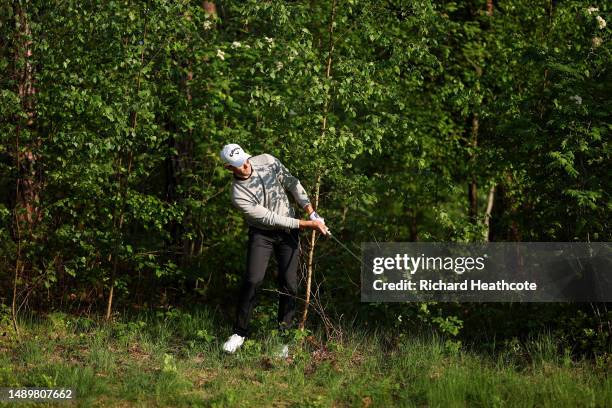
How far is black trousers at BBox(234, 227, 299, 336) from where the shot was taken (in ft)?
25.4

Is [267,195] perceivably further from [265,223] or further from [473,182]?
[473,182]

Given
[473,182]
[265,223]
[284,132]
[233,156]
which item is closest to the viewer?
[233,156]

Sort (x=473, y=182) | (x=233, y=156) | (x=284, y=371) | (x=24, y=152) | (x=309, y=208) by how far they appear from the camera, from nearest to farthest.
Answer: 1. (x=284, y=371)
2. (x=233, y=156)
3. (x=309, y=208)
4. (x=24, y=152)
5. (x=473, y=182)

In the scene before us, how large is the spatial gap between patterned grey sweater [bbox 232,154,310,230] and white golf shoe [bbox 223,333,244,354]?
102 centimetres

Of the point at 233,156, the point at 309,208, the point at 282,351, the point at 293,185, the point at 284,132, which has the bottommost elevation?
the point at 282,351

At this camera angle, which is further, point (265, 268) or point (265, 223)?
point (265, 268)

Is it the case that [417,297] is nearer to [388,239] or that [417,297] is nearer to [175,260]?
[388,239]

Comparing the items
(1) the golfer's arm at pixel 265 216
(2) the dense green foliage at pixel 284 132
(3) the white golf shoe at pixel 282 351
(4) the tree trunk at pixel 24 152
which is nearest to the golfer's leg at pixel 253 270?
(1) the golfer's arm at pixel 265 216

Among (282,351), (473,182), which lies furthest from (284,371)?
(473,182)

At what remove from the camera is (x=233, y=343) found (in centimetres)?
772

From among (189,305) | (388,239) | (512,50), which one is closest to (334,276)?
(388,239)

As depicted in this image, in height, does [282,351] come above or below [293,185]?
below

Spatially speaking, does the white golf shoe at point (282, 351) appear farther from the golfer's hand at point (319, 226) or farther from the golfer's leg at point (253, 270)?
the golfer's hand at point (319, 226)

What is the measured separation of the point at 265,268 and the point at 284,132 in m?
1.44
